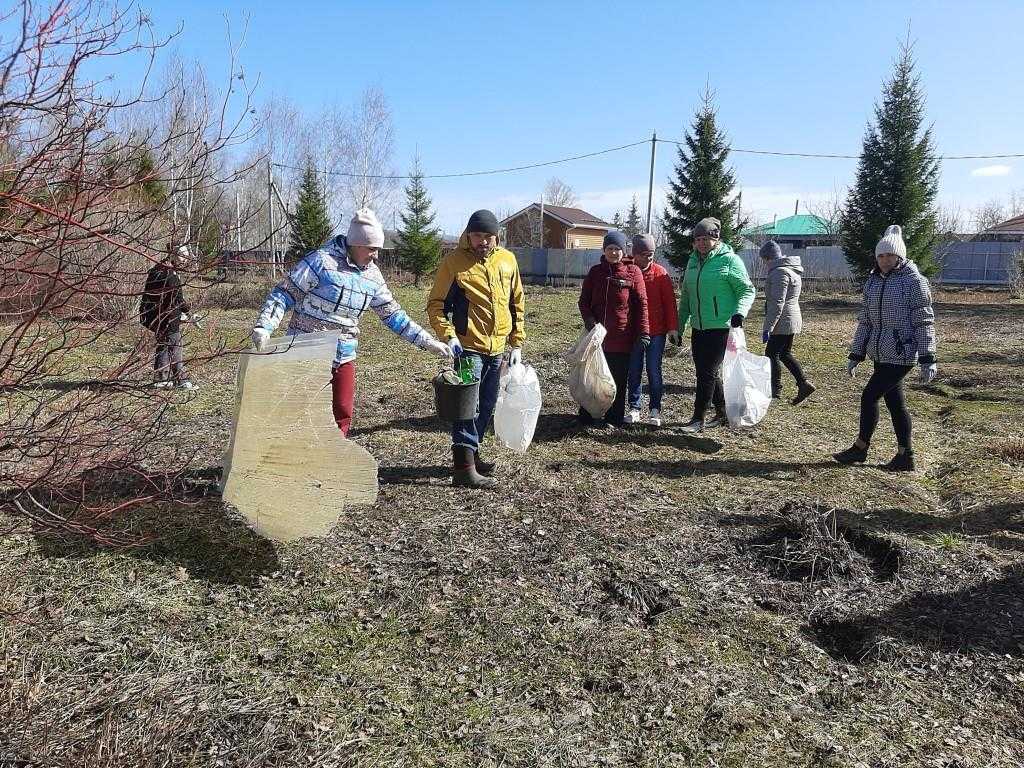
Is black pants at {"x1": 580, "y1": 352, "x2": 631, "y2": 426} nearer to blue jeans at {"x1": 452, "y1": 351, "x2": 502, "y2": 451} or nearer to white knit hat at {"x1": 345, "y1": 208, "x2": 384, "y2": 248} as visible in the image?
blue jeans at {"x1": 452, "y1": 351, "x2": 502, "y2": 451}

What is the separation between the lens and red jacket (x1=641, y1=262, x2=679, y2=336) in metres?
5.62

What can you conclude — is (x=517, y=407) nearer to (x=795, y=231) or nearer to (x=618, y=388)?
(x=618, y=388)

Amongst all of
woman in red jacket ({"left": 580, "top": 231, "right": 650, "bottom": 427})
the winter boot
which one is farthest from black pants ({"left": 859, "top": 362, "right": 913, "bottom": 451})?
the winter boot

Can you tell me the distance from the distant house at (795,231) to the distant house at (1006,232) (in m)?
7.12

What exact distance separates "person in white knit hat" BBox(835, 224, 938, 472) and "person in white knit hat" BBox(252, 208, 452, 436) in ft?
9.84

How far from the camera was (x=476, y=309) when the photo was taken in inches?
157

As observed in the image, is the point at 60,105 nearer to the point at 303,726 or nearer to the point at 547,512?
the point at 303,726

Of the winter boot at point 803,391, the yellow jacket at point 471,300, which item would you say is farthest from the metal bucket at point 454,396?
the winter boot at point 803,391

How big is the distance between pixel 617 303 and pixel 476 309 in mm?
1743

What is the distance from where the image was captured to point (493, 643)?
264cm

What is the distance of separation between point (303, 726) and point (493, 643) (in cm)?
76

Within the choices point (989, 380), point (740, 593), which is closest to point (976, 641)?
point (740, 593)

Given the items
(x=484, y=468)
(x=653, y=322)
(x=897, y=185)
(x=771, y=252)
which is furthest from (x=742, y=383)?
(x=897, y=185)

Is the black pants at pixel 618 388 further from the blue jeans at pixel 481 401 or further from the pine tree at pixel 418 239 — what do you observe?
the pine tree at pixel 418 239
